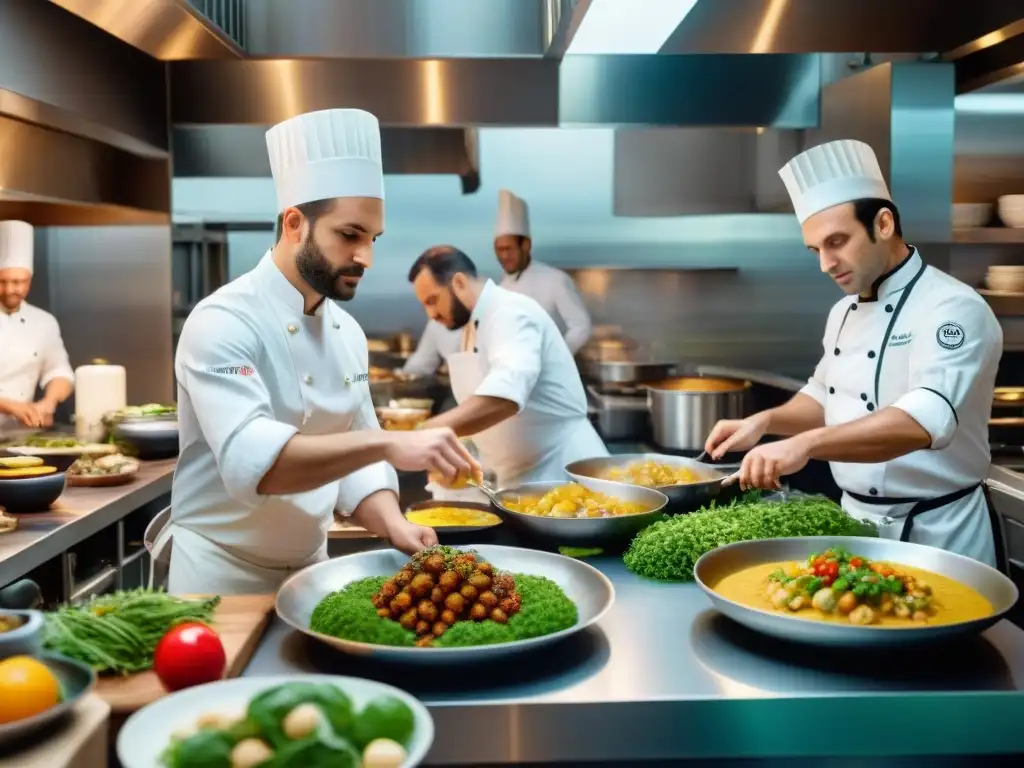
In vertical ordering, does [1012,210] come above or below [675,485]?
above

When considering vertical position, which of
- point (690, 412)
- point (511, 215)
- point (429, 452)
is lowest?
point (690, 412)

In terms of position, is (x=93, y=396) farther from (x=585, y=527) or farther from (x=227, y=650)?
(x=227, y=650)

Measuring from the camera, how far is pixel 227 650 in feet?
5.13

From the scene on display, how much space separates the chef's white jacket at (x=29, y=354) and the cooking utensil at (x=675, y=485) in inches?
115

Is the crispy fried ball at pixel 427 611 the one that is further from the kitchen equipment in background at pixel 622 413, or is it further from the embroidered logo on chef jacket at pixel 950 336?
the kitchen equipment in background at pixel 622 413

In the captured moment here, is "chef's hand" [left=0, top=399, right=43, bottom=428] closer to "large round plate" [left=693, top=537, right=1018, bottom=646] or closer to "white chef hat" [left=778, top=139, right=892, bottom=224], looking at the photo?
"white chef hat" [left=778, top=139, right=892, bottom=224]

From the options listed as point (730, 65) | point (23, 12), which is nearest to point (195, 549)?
point (23, 12)

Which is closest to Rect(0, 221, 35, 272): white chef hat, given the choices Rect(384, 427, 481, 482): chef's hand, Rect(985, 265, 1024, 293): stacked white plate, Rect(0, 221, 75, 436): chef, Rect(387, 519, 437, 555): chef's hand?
Rect(0, 221, 75, 436): chef

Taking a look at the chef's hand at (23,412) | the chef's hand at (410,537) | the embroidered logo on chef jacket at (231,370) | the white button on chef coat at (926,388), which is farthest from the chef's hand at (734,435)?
the chef's hand at (23,412)

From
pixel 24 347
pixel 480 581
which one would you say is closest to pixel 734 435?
pixel 480 581

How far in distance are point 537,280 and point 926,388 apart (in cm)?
303

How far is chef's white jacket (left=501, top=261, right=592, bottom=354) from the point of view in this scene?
5277mm

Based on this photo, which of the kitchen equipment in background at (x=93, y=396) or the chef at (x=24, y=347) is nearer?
the kitchen equipment in background at (x=93, y=396)

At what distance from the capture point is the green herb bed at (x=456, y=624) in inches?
60.4
